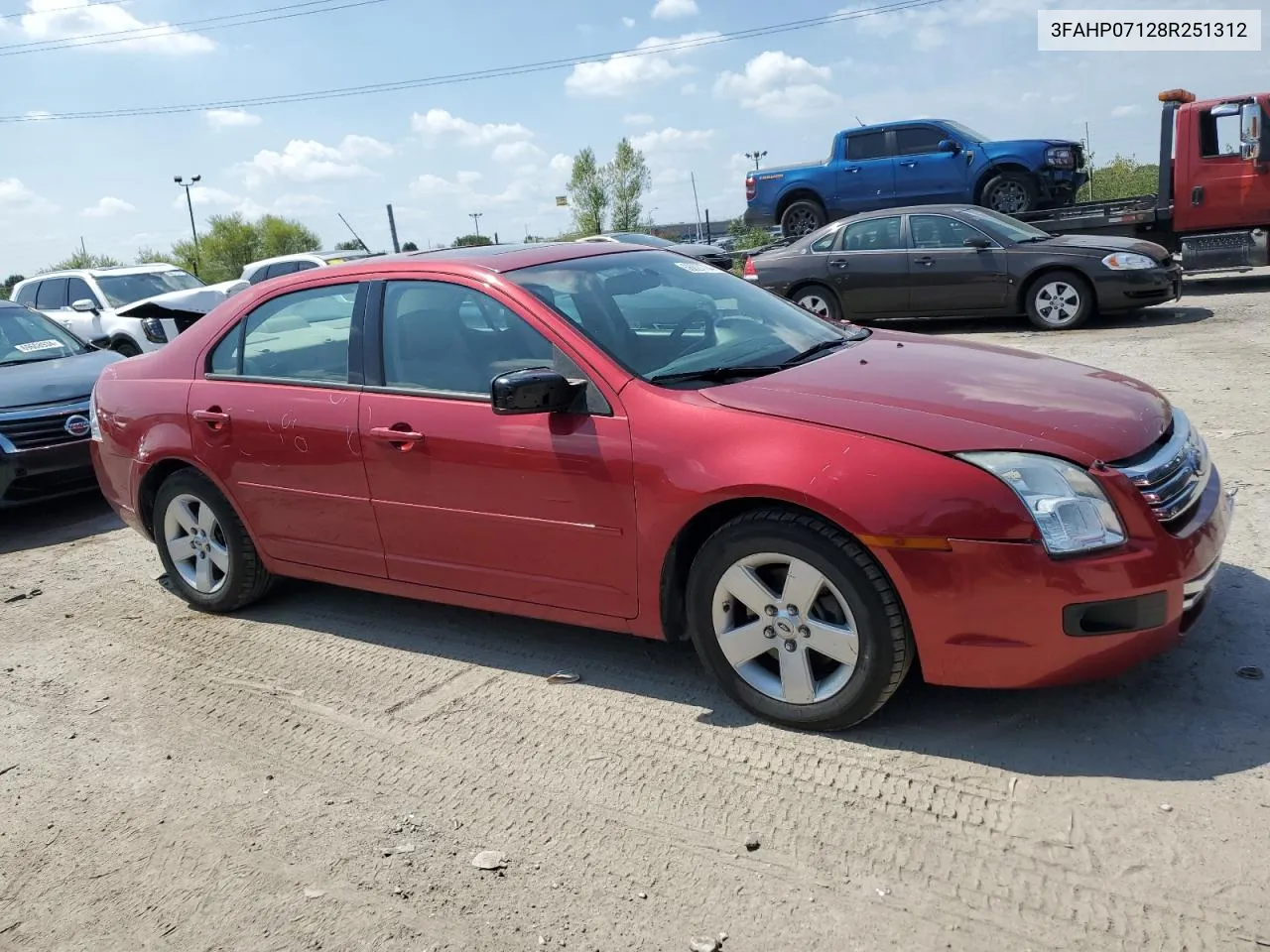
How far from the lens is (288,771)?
3.65 meters

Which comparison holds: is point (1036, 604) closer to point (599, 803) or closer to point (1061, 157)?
point (599, 803)

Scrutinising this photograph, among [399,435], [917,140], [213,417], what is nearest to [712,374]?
[399,435]

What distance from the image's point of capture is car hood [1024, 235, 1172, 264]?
1180 centimetres

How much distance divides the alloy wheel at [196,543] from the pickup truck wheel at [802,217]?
545 inches

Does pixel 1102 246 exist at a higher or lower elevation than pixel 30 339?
lower

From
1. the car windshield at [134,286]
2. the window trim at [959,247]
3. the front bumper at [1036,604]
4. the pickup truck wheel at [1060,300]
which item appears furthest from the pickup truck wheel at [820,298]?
the front bumper at [1036,604]

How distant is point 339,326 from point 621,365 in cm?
142

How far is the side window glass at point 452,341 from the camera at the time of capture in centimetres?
403

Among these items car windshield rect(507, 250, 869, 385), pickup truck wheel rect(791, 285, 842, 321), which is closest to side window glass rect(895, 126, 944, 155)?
pickup truck wheel rect(791, 285, 842, 321)

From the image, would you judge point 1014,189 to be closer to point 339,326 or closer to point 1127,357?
point 1127,357

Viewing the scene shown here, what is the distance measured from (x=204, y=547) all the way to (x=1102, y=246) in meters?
10.2

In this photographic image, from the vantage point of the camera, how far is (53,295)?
15.3 metres

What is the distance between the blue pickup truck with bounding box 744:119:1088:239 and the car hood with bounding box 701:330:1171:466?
13001 millimetres

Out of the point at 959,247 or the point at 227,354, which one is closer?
the point at 227,354
